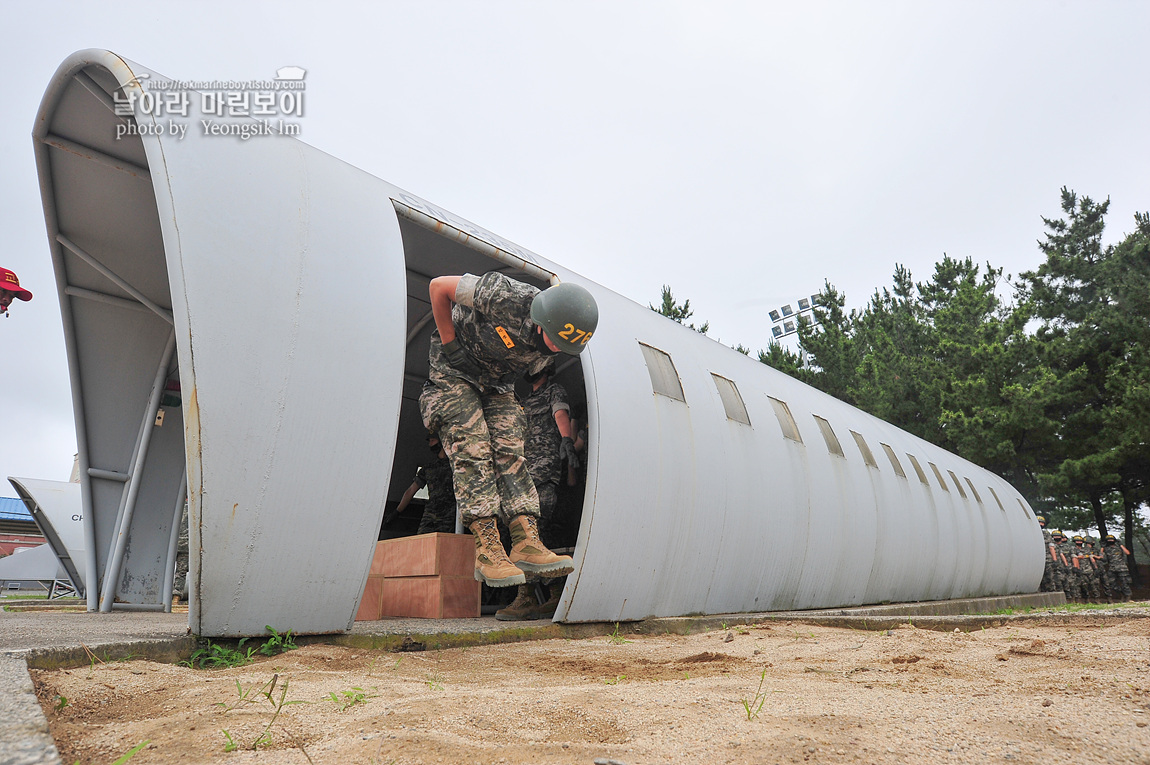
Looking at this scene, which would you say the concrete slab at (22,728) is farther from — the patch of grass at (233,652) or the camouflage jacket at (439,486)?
the camouflage jacket at (439,486)

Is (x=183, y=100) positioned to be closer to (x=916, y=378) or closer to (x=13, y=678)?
(x=13, y=678)

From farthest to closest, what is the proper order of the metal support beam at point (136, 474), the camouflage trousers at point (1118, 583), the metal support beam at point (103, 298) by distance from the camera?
1. the camouflage trousers at point (1118, 583)
2. the metal support beam at point (136, 474)
3. the metal support beam at point (103, 298)

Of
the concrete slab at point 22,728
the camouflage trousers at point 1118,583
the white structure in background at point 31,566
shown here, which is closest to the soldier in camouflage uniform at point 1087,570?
the camouflage trousers at point 1118,583

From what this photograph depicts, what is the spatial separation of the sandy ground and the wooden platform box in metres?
1.41

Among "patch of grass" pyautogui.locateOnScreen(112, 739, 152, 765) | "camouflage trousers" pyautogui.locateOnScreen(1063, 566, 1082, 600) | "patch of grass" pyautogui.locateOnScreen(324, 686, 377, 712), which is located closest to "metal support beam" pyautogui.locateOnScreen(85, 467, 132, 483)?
"patch of grass" pyautogui.locateOnScreen(324, 686, 377, 712)

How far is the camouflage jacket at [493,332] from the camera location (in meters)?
2.88

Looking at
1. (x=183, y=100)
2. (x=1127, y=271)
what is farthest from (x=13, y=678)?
(x=1127, y=271)

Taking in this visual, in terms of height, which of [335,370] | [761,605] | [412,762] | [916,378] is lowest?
[761,605]

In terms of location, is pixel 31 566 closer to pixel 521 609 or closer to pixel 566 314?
pixel 521 609

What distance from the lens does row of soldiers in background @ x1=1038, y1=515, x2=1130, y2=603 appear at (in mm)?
12539

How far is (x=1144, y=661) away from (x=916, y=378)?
1572cm

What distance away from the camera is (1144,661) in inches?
73.8

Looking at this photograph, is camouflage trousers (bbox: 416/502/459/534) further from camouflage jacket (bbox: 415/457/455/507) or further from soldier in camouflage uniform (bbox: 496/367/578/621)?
soldier in camouflage uniform (bbox: 496/367/578/621)

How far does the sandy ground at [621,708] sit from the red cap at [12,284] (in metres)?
3.65
